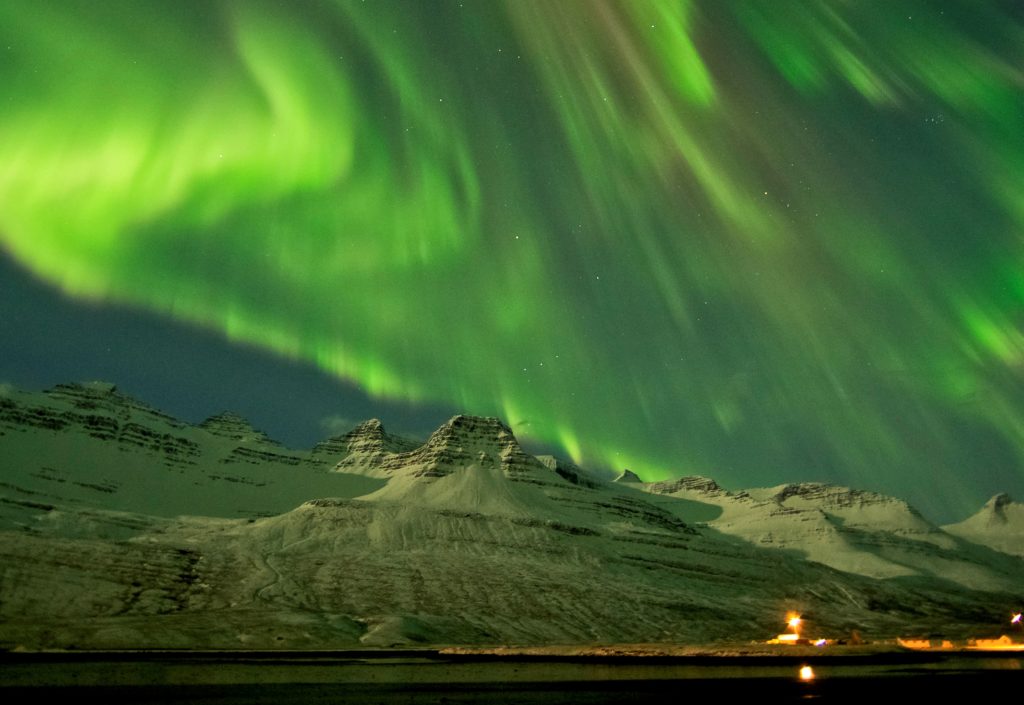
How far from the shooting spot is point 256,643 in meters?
104

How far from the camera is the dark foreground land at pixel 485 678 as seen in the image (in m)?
40.6

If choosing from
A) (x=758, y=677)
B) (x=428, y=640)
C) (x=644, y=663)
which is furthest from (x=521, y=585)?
(x=758, y=677)

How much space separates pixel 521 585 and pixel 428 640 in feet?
200

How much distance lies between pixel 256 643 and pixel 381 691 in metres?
67.9

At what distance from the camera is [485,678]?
56000 millimetres

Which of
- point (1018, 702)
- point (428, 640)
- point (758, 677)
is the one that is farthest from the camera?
point (428, 640)

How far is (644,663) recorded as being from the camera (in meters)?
76.1

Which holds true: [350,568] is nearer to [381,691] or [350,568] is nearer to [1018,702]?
[381,691]

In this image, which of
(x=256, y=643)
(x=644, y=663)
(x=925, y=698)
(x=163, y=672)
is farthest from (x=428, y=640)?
(x=925, y=698)

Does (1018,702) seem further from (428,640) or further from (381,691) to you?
(428,640)

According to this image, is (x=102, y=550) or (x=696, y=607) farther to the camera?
(x=696, y=607)

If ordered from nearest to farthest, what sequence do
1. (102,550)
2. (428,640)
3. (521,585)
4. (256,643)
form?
1. (256,643)
2. (428,640)
3. (102,550)
4. (521,585)

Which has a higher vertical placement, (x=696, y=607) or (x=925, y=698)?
(x=696, y=607)

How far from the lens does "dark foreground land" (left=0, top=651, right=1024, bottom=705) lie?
40.6 meters
